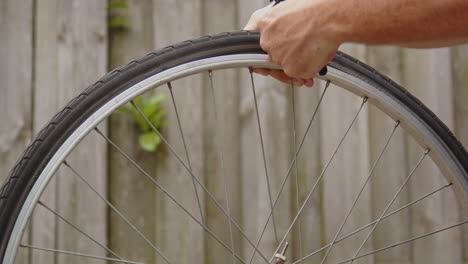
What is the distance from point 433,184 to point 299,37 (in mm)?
1307

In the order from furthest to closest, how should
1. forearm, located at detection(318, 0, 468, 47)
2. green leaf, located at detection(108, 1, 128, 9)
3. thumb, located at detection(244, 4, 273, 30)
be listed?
green leaf, located at detection(108, 1, 128, 9), thumb, located at detection(244, 4, 273, 30), forearm, located at detection(318, 0, 468, 47)

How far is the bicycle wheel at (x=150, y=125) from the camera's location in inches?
37.7

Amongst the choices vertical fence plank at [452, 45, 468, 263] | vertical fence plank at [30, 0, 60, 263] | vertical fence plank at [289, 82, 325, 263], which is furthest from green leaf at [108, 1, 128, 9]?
vertical fence plank at [452, 45, 468, 263]

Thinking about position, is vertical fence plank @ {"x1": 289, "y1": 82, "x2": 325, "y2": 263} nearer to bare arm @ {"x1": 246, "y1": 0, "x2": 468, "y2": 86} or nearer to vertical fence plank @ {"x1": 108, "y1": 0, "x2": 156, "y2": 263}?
vertical fence plank @ {"x1": 108, "y1": 0, "x2": 156, "y2": 263}

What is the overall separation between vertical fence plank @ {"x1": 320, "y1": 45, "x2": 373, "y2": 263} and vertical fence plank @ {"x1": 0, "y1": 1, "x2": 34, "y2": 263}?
91 centimetres

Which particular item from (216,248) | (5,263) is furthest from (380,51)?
(5,263)

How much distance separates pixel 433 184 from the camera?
2146mm

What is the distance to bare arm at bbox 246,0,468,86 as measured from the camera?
2.95ft

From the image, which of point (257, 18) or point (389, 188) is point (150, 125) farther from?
point (389, 188)

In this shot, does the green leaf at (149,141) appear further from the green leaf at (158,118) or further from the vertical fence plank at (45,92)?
the vertical fence plank at (45,92)

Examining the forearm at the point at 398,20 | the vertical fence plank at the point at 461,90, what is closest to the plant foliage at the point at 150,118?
the vertical fence plank at the point at 461,90

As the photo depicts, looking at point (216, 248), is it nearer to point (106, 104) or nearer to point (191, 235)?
point (191, 235)

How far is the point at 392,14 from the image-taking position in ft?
3.00

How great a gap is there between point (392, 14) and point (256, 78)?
128 cm
